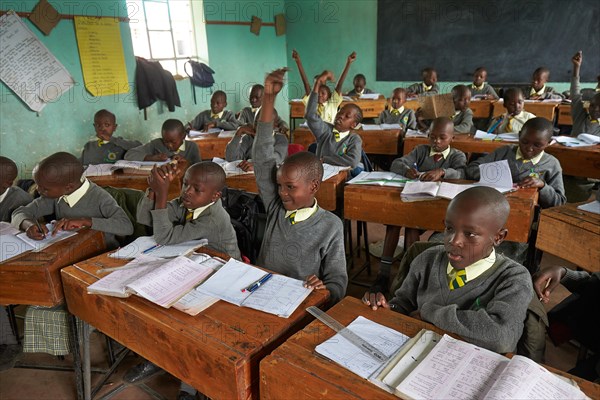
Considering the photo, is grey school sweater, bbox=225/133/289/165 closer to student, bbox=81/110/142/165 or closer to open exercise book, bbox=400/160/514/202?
student, bbox=81/110/142/165

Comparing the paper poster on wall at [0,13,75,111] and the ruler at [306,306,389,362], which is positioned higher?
the paper poster on wall at [0,13,75,111]

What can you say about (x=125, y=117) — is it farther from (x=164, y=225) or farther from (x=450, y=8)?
(x=450, y=8)

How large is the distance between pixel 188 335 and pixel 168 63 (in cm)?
535

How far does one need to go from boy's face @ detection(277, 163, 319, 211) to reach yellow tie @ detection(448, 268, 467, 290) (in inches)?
24.2

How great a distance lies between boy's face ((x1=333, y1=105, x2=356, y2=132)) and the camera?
299 centimetres

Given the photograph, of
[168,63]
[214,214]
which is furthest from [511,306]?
[168,63]

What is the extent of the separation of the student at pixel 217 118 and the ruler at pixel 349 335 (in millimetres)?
3434

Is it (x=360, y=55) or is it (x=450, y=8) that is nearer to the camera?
(x=450, y=8)

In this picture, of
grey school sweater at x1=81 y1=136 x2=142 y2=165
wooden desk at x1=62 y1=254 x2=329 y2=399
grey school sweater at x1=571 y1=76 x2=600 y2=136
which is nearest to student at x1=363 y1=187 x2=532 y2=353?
wooden desk at x1=62 y1=254 x2=329 y2=399

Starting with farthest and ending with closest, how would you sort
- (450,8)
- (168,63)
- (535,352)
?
(450,8)
(168,63)
(535,352)

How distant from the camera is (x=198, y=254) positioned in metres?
1.50

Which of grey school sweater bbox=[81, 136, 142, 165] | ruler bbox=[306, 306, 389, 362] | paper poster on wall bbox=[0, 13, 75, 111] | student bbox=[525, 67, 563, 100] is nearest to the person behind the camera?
ruler bbox=[306, 306, 389, 362]

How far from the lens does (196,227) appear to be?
1.69 m

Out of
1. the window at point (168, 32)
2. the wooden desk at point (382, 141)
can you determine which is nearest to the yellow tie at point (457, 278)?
the wooden desk at point (382, 141)
